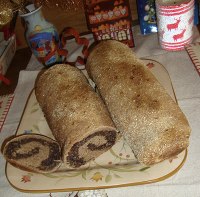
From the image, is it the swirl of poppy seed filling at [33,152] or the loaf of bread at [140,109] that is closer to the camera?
the loaf of bread at [140,109]

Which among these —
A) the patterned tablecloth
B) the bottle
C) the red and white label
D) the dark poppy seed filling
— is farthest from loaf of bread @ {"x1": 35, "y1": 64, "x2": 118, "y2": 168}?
the red and white label

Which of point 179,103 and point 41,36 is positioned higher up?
point 41,36

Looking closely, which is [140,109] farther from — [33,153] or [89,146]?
[33,153]

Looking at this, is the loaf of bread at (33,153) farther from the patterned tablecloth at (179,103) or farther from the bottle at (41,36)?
the bottle at (41,36)

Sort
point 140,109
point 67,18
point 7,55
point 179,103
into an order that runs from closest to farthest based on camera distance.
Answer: point 140,109 → point 179,103 → point 7,55 → point 67,18

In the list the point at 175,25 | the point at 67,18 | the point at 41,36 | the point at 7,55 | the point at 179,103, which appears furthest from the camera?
the point at 67,18

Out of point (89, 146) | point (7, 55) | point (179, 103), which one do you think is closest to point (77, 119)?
point (89, 146)

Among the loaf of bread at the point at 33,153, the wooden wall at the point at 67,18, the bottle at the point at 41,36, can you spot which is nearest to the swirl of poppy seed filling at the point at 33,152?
the loaf of bread at the point at 33,153

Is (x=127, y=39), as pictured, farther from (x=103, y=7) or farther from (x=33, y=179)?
(x=33, y=179)

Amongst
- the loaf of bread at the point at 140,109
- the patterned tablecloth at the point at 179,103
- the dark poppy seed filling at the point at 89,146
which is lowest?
the patterned tablecloth at the point at 179,103
